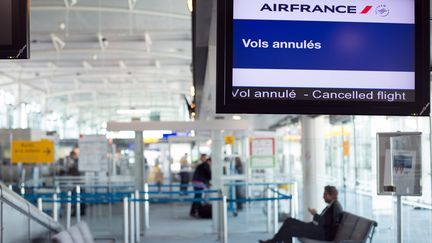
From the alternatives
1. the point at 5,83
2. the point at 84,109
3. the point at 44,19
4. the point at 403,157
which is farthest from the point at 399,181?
the point at 84,109

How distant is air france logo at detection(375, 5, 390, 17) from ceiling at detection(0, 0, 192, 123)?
10.4 m

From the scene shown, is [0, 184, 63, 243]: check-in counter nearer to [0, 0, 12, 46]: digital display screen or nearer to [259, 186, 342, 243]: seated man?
Answer: [0, 0, 12, 46]: digital display screen

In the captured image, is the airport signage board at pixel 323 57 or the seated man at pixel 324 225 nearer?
the airport signage board at pixel 323 57

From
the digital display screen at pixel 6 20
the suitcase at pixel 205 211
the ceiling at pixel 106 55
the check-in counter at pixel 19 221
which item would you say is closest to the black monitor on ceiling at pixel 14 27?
the digital display screen at pixel 6 20

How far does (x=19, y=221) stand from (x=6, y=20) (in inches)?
116

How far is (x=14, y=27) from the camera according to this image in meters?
3.78

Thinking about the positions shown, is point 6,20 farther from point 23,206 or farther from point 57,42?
point 57,42

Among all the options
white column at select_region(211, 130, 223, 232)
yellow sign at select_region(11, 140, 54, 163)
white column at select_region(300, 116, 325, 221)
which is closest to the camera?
white column at select_region(211, 130, 223, 232)

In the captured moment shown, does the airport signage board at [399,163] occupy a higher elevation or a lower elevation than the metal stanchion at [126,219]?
higher

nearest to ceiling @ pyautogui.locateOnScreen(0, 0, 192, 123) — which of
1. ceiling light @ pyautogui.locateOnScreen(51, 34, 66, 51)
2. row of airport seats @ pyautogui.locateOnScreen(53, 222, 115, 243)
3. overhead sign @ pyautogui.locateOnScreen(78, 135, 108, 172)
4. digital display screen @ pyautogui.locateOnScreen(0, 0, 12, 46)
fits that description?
ceiling light @ pyautogui.locateOnScreen(51, 34, 66, 51)

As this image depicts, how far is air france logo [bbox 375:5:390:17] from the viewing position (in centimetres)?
393

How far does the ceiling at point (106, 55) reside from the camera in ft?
50.6

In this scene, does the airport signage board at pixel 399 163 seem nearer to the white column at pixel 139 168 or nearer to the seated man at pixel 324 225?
the seated man at pixel 324 225

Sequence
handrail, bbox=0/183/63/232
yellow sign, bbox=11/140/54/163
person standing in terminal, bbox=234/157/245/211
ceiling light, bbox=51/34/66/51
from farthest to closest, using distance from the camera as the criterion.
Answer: ceiling light, bbox=51/34/66/51 → person standing in terminal, bbox=234/157/245/211 → yellow sign, bbox=11/140/54/163 → handrail, bbox=0/183/63/232
